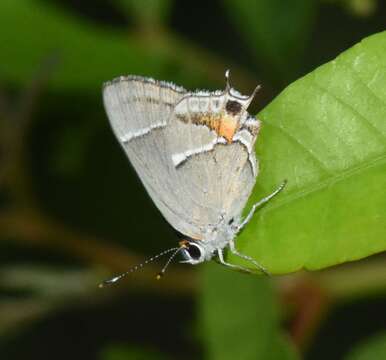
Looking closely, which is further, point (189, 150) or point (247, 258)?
point (189, 150)

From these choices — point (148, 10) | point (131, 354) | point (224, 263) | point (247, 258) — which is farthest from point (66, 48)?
point (247, 258)

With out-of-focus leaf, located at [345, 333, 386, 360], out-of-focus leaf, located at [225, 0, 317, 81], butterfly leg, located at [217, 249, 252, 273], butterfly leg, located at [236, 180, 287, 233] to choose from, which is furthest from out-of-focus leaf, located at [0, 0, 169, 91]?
butterfly leg, located at [236, 180, 287, 233]

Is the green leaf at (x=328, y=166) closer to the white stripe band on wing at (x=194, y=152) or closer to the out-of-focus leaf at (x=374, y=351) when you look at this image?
the white stripe band on wing at (x=194, y=152)

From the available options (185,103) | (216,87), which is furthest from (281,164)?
(216,87)

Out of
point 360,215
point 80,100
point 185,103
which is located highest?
point 80,100

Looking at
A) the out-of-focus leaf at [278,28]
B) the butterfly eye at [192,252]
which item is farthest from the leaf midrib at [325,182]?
the out-of-focus leaf at [278,28]

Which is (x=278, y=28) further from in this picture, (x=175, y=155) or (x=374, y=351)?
(x=374, y=351)

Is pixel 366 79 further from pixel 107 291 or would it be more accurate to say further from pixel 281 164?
pixel 107 291
